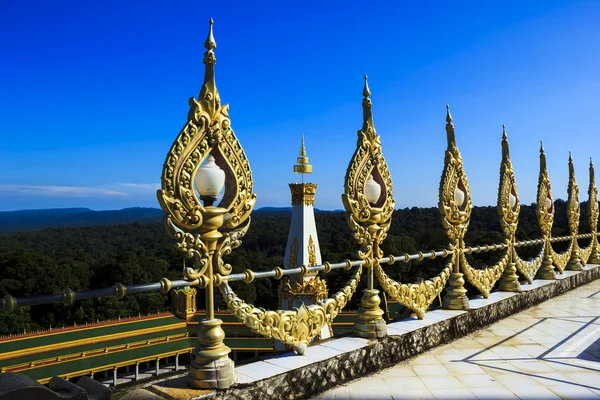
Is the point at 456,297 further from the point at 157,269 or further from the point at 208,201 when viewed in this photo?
the point at 157,269

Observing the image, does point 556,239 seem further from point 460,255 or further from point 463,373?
point 463,373

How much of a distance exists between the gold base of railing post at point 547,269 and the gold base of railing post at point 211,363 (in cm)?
630

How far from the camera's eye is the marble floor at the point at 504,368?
3084mm

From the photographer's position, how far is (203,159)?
2697mm

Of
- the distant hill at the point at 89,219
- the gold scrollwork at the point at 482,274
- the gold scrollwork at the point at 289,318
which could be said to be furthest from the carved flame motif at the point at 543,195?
the distant hill at the point at 89,219

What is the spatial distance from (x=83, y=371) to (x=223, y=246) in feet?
54.5

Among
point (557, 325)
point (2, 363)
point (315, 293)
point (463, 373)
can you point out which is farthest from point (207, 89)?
point (2, 363)

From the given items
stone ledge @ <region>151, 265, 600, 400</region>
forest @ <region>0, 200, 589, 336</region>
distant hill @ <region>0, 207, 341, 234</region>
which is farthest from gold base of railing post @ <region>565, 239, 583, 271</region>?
distant hill @ <region>0, 207, 341, 234</region>

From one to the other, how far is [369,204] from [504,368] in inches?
66.2

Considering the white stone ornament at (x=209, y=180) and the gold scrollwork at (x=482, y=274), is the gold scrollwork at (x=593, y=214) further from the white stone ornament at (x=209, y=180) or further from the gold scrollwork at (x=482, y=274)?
the white stone ornament at (x=209, y=180)

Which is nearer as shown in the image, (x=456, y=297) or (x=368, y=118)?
(x=368, y=118)

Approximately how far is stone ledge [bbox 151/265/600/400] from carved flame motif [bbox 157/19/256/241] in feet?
3.17

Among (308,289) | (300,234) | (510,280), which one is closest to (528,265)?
(510,280)

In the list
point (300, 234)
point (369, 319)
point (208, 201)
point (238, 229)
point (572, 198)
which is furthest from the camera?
point (300, 234)
